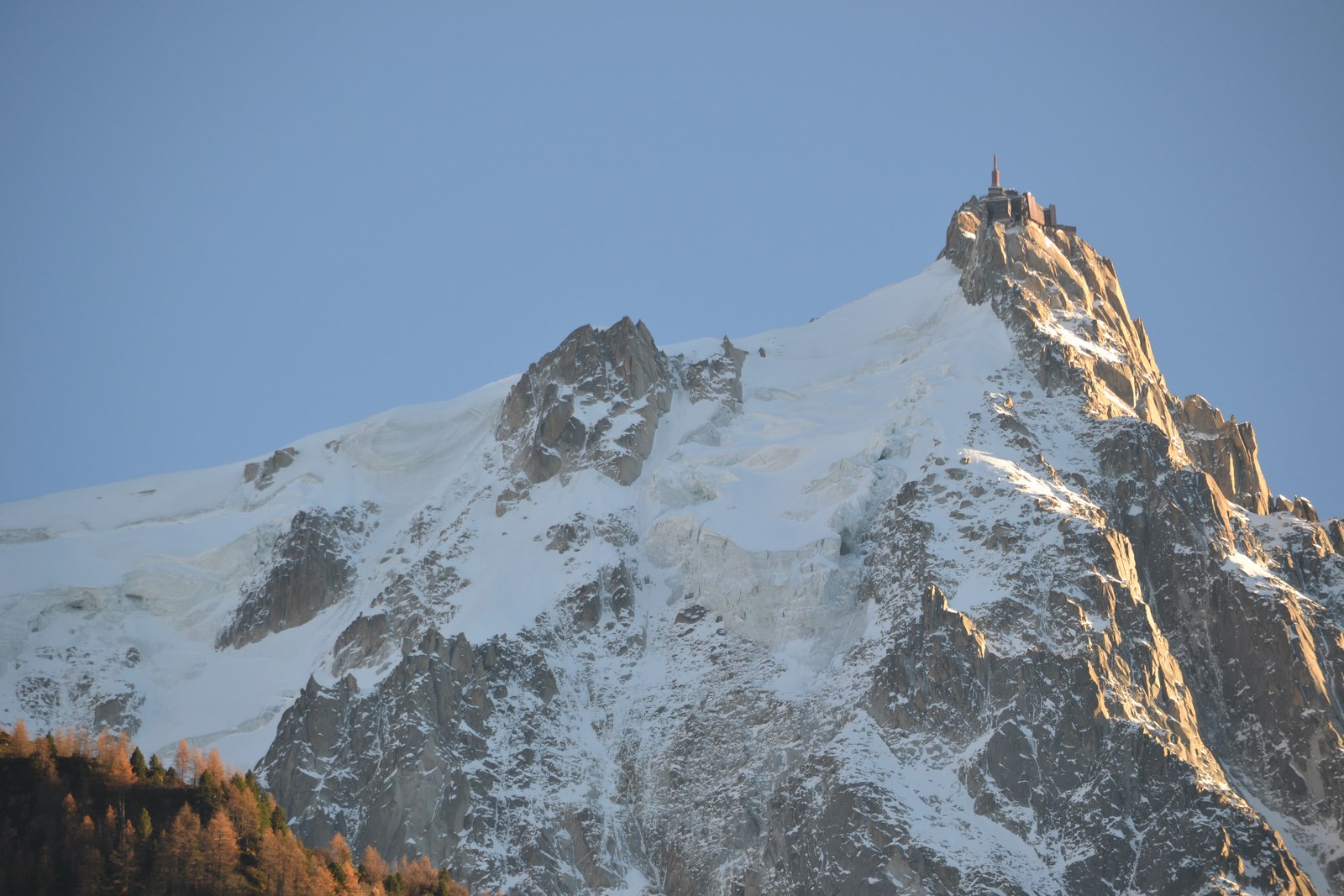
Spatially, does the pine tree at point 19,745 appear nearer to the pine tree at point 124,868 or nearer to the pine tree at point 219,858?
the pine tree at point 124,868

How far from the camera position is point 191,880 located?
162 m

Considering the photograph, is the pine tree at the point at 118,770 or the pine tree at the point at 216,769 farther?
the pine tree at the point at 216,769

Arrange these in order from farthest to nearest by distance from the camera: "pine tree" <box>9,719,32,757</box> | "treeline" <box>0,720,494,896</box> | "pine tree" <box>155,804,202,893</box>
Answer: "pine tree" <box>9,719,32,757</box> < "pine tree" <box>155,804,202,893</box> < "treeline" <box>0,720,494,896</box>

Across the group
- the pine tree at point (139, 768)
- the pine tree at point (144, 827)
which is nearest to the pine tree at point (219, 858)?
the pine tree at point (144, 827)

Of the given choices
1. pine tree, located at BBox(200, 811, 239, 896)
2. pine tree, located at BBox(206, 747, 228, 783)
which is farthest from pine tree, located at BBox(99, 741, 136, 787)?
pine tree, located at BBox(200, 811, 239, 896)

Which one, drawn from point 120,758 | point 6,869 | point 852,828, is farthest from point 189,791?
point 852,828

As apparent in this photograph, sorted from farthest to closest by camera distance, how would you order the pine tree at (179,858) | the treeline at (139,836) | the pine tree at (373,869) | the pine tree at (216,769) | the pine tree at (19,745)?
the pine tree at (373,869) < the pine tree at (216,769) < the pine tree at (19,745) < the pine tree at (179,858) < the treeline at (139,836)

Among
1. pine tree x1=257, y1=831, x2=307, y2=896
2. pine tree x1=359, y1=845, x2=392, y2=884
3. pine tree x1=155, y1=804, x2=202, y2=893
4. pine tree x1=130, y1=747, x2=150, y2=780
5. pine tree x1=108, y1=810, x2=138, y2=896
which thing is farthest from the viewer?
pine tree x1=359, y1=845, x2=392, y2=884

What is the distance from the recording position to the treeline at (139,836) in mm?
160875

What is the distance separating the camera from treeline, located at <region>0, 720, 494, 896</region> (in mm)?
160875

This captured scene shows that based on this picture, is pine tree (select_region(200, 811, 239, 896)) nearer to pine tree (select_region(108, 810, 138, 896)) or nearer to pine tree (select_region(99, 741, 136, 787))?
pine tree (select_region(108, 810, 138, 896))

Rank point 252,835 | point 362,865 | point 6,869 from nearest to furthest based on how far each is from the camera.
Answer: point 6,869
point 252,835
point 362,865

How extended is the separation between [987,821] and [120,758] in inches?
2613

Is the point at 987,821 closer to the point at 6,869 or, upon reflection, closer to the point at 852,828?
the point at 852,828
